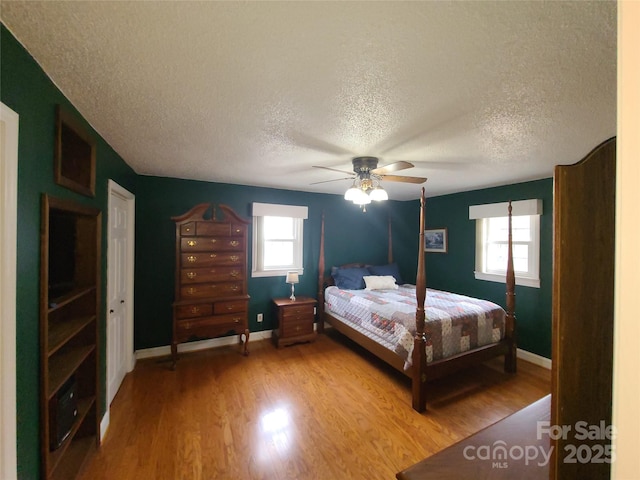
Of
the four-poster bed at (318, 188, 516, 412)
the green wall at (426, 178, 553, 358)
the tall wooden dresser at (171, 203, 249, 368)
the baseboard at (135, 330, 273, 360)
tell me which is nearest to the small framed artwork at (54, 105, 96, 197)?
the tall wooden dresser at (171, 203, 249, 368)

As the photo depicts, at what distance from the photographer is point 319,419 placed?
7.50ft

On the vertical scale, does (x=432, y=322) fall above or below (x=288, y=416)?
above

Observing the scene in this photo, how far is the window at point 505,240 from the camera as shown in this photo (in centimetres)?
345

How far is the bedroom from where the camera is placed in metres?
1.09

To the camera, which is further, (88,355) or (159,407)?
(159,407)

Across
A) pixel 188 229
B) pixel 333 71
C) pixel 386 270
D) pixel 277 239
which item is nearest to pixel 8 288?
pixel 333 71

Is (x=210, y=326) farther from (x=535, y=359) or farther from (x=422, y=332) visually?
(x=535, y=359)

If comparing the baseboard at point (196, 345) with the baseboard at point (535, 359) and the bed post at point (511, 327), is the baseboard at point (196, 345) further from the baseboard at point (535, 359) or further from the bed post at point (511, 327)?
the baseboard at point (535, 359)

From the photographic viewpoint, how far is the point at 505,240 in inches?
152

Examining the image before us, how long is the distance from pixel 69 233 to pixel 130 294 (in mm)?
1628

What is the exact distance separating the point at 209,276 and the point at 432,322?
8.69 ft

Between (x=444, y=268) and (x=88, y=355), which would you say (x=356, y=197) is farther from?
(x=444, y=268)

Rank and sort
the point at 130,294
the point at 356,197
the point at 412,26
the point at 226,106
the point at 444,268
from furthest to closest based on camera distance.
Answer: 1. the point at 444,268
2. the point at 130,294
3. the point at 356,197
4. the point at 226,106
5. the point at 412,26

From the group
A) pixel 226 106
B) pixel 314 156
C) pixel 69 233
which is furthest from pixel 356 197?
pixel 69 233
